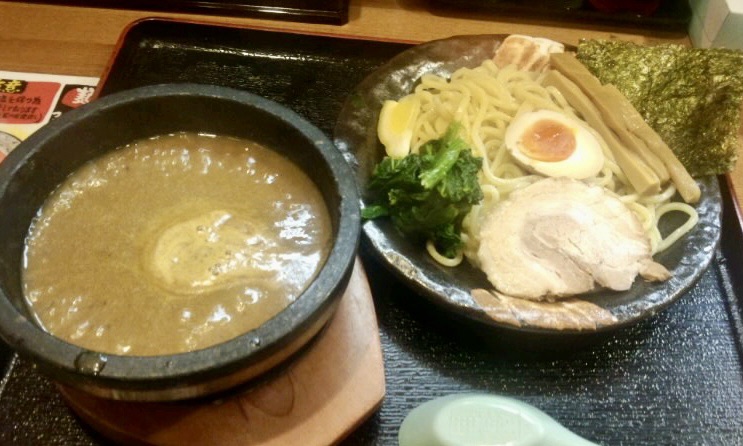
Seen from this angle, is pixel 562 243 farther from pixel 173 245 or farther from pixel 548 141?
pixel 173 245

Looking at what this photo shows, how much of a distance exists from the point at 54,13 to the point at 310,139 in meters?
1.85

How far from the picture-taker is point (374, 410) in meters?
1.42

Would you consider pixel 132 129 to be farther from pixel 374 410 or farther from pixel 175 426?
pixel 374 410

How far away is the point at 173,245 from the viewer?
1.38 metres

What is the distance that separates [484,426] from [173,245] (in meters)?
0.77

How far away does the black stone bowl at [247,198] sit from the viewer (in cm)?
110

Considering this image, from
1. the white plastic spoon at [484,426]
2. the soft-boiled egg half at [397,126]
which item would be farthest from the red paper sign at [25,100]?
the white plastic spoon at [484,426]

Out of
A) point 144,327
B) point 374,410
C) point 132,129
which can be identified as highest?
point 132,129

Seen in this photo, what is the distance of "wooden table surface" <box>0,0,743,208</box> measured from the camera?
246cm

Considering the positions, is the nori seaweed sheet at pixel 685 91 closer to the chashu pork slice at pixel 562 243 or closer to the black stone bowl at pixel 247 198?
the chashu pork slice at pixel 562 243

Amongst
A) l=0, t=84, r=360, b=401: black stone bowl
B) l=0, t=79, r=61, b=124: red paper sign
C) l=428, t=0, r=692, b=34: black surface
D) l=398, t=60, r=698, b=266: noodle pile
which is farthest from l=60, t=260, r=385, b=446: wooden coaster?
l=428, t=0, r=692, b=34: black surface

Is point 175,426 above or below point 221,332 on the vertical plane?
below

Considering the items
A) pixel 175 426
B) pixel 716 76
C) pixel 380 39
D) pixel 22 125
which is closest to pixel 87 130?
pixel 175 426

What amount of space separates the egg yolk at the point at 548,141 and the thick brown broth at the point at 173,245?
0.92 meters
